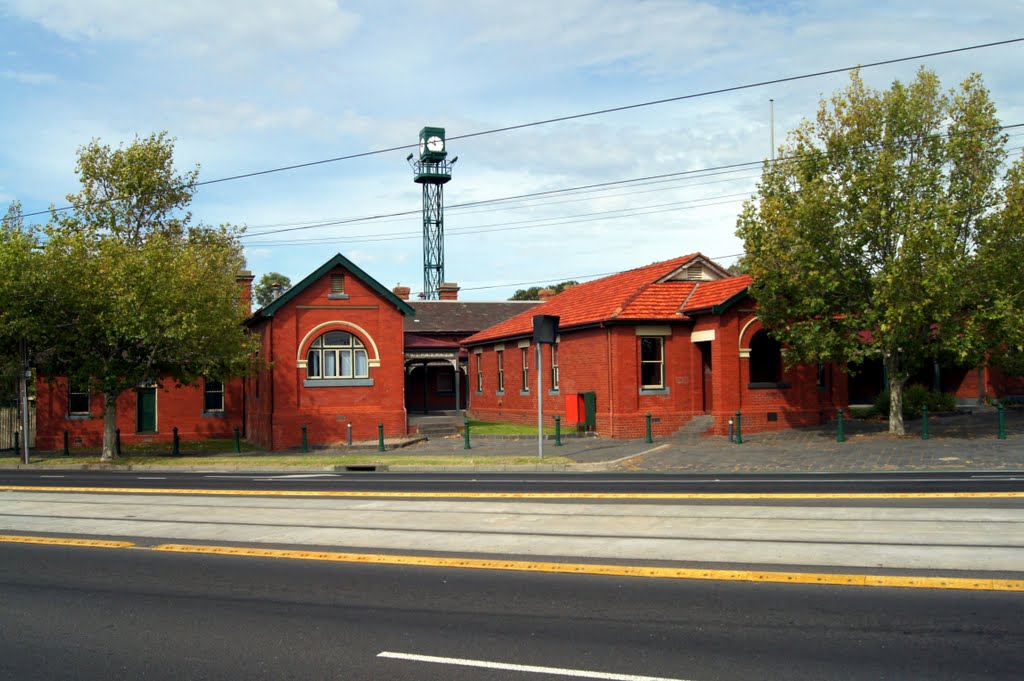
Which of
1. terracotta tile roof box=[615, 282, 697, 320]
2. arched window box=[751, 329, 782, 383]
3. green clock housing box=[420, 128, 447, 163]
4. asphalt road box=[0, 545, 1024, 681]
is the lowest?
asphalt road box=[0, 545, 1024, 681]

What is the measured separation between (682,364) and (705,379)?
1.05m

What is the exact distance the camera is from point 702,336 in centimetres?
2778

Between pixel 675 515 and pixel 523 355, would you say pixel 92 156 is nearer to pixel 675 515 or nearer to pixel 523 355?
pixel 523 355

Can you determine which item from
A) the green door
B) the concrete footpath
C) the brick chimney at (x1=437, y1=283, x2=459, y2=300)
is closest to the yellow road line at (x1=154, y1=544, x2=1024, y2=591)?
the concrete footpath

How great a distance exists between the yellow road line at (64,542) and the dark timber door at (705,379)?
20925 mm

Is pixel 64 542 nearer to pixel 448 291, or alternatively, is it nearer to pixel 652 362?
pixel 652 362

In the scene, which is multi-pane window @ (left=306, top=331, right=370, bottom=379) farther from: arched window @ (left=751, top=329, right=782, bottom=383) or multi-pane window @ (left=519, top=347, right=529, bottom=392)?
arched window @ (left=751, top=329, right=782, bottom=383)

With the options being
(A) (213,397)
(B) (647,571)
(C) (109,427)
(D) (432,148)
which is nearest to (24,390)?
(C) (109,427)

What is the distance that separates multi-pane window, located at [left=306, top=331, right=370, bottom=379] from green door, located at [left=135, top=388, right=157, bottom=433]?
8.31m

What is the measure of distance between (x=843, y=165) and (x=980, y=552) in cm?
1589

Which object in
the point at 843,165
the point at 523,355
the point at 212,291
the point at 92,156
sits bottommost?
the point at 523,355

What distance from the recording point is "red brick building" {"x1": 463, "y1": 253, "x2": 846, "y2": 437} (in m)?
27.0

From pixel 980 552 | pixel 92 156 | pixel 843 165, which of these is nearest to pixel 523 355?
pixel 843 165

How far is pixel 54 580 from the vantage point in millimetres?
9016
